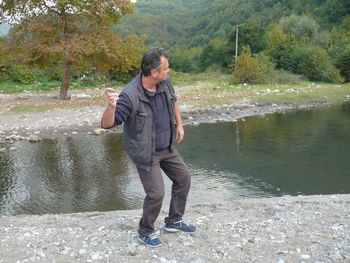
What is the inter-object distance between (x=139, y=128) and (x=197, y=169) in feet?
17.8

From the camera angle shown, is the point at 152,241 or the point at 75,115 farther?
the point at 75,115

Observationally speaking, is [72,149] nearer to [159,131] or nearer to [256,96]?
[159,131]

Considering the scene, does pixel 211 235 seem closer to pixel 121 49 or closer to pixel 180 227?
pixel 180 227

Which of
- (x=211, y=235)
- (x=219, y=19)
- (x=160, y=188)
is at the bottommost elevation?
(x=211, y=235)

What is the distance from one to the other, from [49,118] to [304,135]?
1001 centimetres

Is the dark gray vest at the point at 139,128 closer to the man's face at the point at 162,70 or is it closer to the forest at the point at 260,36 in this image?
the man's face at the point at 162,70

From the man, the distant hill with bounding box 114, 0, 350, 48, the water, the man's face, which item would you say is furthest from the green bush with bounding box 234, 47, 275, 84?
the distant hill with bounding box 114, 0, 350, 48

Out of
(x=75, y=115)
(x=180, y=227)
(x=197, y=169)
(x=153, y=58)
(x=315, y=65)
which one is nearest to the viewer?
(x=153, y=58)

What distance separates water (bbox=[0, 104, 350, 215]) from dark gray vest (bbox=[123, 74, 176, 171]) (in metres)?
2.99

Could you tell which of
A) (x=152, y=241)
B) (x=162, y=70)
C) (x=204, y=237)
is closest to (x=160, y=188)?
(x=152, y=241)

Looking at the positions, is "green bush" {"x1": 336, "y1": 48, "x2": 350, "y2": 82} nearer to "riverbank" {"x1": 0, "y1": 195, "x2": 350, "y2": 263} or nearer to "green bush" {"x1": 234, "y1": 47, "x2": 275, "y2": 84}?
"green bush" {"x1": 234, "y1": 47, "x2": 275, "y2": 84}

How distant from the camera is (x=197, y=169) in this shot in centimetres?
941

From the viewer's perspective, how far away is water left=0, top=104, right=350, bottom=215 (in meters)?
7.51

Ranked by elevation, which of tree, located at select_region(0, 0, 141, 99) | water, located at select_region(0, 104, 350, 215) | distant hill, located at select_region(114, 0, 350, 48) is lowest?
water, located at select_region(0, 104, 350, 215)
